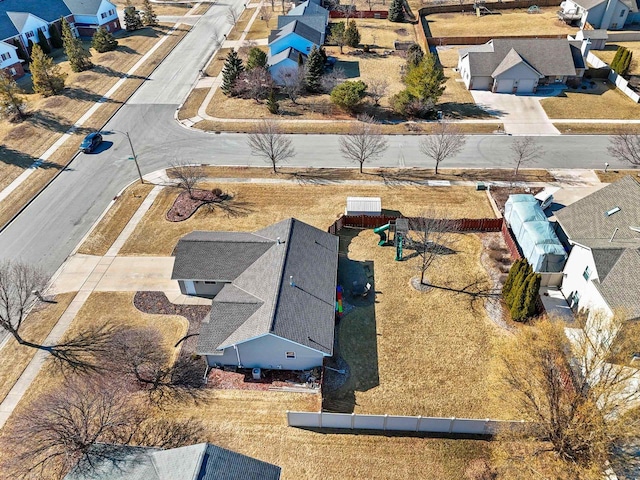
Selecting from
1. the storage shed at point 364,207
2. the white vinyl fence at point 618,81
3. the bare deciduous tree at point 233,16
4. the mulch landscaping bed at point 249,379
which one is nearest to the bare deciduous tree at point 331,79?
the storage shed at point 364,207

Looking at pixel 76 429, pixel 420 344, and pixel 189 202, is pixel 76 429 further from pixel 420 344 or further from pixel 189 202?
pixel 189 202

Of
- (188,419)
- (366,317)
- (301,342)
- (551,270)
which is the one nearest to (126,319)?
(188,419)

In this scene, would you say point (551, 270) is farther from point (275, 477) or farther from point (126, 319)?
point (126, 319)

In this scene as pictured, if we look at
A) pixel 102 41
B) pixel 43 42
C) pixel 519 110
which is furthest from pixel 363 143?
pixel 43 42

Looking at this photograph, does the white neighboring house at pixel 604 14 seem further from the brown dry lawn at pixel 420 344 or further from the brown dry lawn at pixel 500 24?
the brown dry lawn at pixel 420 344

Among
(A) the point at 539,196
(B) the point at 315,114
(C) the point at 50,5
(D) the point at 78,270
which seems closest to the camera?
(D) the point at 78,270

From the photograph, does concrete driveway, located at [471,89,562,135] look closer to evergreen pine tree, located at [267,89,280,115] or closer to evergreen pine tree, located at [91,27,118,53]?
evergreen pine tree, located at [267,89,280,115]
